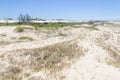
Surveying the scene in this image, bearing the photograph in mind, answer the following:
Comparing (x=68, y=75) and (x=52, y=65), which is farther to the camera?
(x=52, y=65)

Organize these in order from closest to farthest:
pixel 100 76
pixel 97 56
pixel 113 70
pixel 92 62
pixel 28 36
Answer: pixel 100 76 → pixel 113 70 → pixel 92 62 → pixel 97 56 → pixel 28 36

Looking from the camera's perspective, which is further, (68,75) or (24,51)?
(24,51)

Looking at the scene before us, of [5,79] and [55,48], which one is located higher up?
[55,48]

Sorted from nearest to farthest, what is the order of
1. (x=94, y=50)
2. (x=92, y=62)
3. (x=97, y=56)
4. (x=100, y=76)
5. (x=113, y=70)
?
(x=100, y=76), (x=113, y=70), (x=92, y=62), (x=97, y=56), (x=94, y=50)

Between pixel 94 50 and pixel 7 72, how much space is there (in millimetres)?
15776

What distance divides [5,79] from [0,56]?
21.4 ft

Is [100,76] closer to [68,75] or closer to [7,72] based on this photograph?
[68,75]

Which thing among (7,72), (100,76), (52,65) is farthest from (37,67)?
(100,76)

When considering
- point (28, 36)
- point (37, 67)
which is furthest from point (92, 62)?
point (28, 36)

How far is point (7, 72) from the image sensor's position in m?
32.9

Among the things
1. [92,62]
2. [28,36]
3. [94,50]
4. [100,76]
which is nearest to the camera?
[100,76]

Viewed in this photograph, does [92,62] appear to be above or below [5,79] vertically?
above

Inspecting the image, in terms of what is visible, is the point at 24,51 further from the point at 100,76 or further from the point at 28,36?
the point at 28,36

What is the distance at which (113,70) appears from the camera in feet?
97.2
